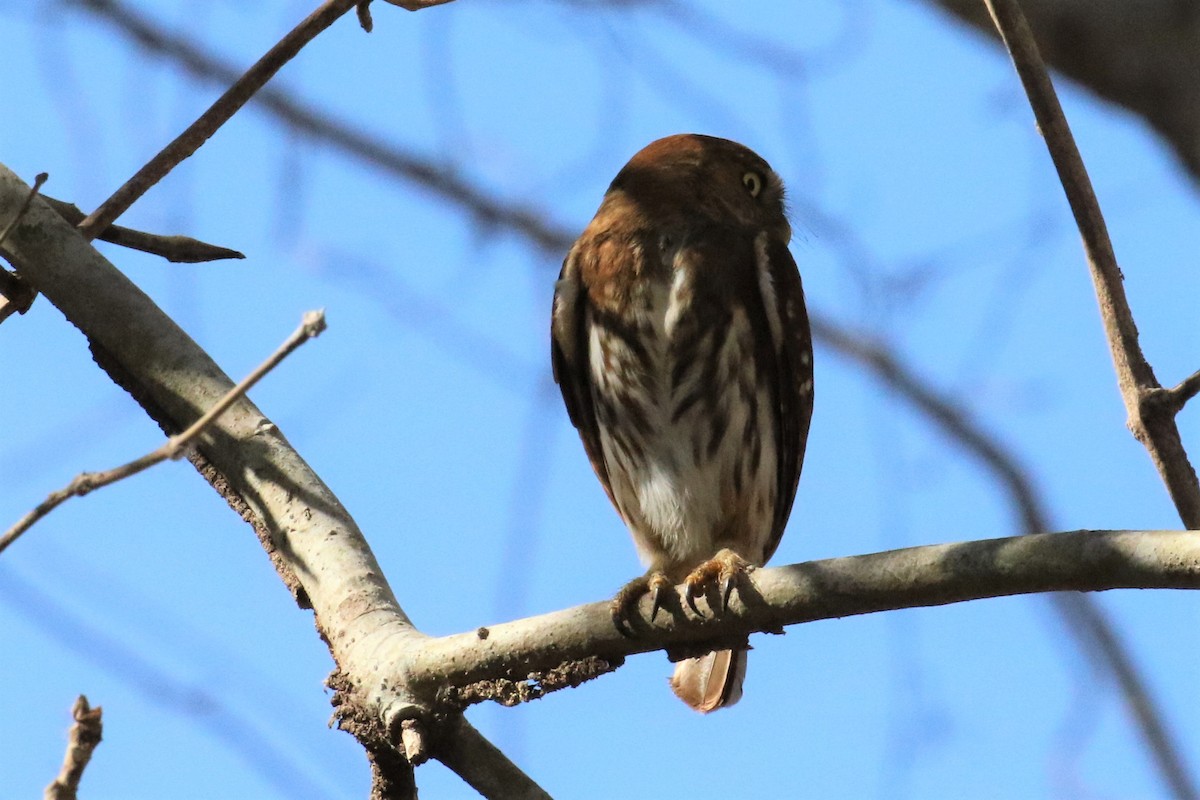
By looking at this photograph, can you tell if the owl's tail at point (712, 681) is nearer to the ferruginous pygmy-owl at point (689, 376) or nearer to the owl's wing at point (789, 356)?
the ferruginous pygmy-owl at point (689, 376)

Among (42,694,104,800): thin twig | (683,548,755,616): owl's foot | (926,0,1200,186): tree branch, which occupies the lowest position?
(42,694,104,800): thin twig

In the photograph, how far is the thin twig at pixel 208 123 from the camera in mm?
2859

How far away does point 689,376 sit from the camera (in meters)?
3.90

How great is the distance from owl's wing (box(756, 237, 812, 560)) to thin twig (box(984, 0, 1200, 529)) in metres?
1.43

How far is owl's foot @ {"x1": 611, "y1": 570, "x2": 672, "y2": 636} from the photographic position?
2.46 meters

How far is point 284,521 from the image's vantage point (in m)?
2.76

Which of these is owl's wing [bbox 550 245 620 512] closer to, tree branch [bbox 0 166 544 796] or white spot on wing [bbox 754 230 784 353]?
white spot on wing [bbox 754 230 784 353]

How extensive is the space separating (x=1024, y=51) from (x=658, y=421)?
5.58 feet

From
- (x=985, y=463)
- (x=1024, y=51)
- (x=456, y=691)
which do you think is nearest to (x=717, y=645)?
(x=456, y=691)

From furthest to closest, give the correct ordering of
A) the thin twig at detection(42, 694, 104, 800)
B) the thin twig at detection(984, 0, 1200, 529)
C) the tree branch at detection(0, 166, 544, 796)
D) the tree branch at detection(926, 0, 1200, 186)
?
the tree branch at detection(926, 0, 1200, 186), the tree branch at detection(0, 166, 544, 796), the thin twig at detection(984, 0, 1200, 529), the thin twig at detection(42, 694, 104, 800)

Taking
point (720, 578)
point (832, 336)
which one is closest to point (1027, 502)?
point (832, 336)

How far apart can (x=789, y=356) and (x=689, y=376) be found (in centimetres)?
32

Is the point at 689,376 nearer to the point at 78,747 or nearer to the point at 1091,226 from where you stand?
the point at 1091,226

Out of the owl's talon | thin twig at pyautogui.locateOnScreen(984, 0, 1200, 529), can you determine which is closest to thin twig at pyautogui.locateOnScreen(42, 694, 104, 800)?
the owl's talon
